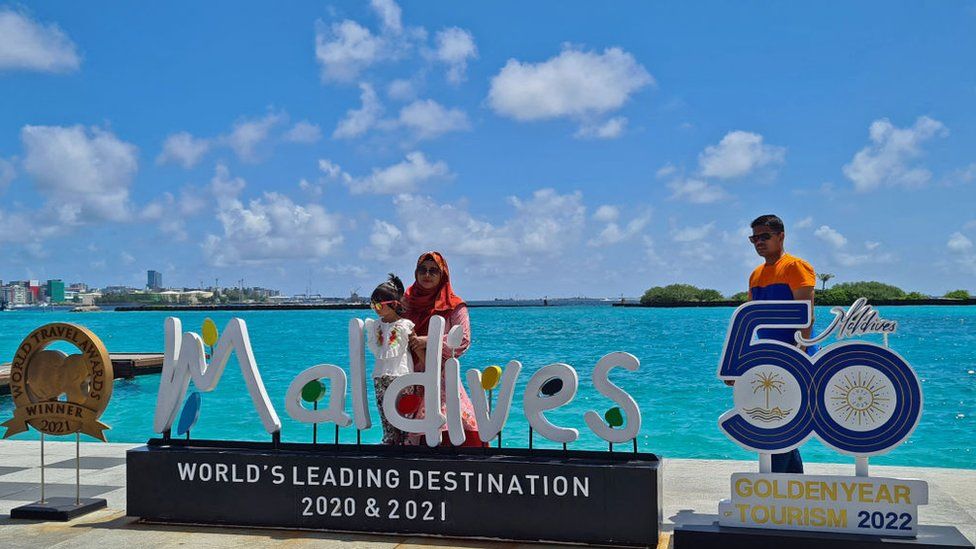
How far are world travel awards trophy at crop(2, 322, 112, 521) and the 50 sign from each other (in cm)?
487

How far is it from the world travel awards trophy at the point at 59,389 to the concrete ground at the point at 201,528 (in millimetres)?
198

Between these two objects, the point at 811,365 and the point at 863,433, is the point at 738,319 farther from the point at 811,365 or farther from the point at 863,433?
the point at 863,433

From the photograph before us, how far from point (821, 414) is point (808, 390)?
6.7 inches

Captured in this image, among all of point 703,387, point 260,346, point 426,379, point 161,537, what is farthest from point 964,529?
point 260,346

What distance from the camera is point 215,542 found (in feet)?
20.3

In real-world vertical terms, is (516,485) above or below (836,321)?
below

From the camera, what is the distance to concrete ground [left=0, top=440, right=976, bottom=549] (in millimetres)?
6172

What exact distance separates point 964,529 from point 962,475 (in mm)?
2482

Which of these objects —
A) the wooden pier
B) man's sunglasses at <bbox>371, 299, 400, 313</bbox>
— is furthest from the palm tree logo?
the wooden pier

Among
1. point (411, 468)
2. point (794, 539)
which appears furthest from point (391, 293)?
point (794, 539)

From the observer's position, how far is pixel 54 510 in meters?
6.89

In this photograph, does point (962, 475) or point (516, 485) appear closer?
point (516, 485)

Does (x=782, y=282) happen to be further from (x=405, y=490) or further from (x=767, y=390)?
(x=405, y=490)

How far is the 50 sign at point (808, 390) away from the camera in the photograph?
5312mm
